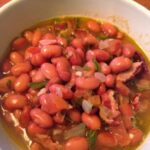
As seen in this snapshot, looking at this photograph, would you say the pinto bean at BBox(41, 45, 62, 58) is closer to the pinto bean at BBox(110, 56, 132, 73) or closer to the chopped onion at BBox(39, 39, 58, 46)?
the chopped onion at BBox(39, 39, 58, 46)

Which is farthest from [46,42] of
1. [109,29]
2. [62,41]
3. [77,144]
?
[77,144]

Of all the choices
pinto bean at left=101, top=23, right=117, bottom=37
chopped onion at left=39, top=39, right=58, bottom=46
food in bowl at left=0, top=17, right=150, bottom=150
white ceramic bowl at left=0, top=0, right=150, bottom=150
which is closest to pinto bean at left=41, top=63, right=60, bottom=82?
food in bowl at left=0, top=17, right=150, bottom=150

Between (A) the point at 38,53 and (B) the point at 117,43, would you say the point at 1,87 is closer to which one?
(A) the point at 38,53

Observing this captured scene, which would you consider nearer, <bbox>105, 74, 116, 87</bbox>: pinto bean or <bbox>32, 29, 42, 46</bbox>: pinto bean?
<bbox>105, 74, 116, 87</bbox>: pinto bean

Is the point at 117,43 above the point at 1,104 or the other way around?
above

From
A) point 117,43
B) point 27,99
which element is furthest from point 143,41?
point 27,99

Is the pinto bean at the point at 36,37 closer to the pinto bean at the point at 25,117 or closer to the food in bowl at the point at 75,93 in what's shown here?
the food in bowl at the point at 75,93
